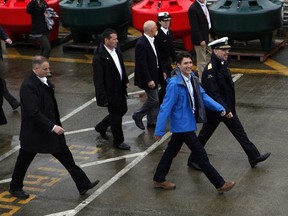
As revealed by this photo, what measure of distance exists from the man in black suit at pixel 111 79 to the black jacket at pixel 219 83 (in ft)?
4.59

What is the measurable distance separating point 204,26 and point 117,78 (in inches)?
129

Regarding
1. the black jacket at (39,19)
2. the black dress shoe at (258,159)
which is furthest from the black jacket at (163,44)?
the black jacket at (39,19)

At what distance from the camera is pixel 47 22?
1455cm

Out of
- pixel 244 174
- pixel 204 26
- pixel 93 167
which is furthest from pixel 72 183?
pixel 204 26

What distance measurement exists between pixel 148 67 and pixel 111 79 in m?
0.81

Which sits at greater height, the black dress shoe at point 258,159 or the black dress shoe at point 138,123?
the black dress shoe at point 258,159

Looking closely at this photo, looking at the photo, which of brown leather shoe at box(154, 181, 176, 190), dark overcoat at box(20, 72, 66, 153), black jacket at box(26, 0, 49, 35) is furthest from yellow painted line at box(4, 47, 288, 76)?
dark overcoat at box(20, 72, 66, 153)

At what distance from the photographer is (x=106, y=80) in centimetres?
1008

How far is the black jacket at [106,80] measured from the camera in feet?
32.8

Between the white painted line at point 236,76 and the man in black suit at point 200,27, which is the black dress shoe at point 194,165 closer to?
the man in black suit at point 200,27

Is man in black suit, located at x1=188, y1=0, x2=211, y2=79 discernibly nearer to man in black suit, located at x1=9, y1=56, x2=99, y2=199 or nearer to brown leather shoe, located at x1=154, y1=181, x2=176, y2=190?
brown leather shoe, located at x1=154, y1=181, x2=176, y2=190

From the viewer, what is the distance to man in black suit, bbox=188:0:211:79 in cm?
1284

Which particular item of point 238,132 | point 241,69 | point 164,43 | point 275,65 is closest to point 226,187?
point 238,132

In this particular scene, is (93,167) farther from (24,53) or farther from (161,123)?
(24,53)
